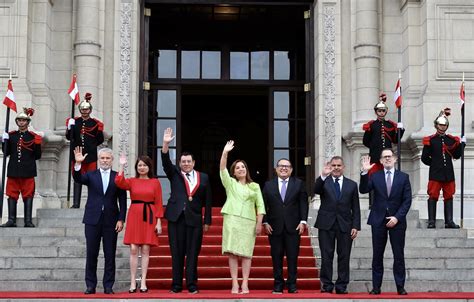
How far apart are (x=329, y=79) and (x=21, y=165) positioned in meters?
6.24

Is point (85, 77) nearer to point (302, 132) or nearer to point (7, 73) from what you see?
point (7, 73)

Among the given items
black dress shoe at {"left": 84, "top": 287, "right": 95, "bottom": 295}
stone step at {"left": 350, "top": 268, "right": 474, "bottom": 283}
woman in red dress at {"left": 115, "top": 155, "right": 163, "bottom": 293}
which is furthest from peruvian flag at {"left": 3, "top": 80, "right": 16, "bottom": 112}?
stone step at {"left": 350, "top": 268, "right": 474, "bottom": 283}

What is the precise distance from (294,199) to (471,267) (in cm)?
272

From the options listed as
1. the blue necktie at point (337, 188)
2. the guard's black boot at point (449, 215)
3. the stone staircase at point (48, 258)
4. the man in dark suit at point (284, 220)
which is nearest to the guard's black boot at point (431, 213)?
the guard's black boot at point (449, 215)

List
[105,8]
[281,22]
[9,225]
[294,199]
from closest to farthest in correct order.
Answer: [294,199], [9,225], [105,8], [281,22]

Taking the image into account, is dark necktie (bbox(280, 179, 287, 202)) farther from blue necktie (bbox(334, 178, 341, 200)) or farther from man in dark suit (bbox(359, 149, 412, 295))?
man in dark suit (bbox(359, 149, 412, 295))

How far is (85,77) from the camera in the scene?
16.6 meters

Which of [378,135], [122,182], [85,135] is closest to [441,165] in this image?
[378,135]

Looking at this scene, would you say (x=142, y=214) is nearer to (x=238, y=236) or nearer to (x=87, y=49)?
(x=238, y=236)

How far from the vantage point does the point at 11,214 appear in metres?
13.9

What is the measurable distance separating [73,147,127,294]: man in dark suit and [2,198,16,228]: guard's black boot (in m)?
2.94

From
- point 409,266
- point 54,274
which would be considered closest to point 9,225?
point 54,274

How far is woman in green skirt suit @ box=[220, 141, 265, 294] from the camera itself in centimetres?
1095

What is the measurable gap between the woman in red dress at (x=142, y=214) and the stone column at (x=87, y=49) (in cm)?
563
